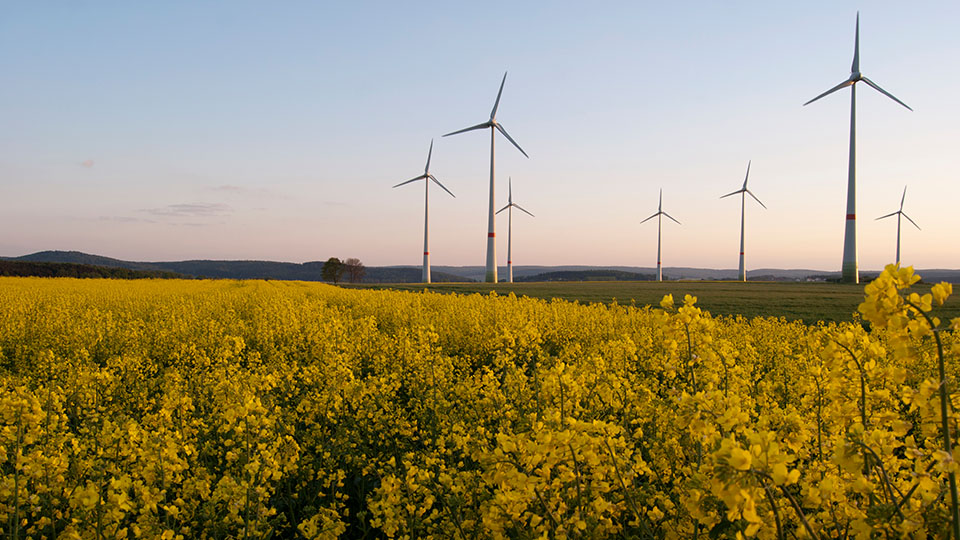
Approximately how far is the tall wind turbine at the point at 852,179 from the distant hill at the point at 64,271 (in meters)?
72.2

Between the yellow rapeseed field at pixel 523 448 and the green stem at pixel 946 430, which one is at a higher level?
the green stem at pixel 946 430

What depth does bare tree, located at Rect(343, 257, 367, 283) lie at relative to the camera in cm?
12962

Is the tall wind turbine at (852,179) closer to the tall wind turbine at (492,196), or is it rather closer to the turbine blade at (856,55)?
the turbine blade at (856,55)

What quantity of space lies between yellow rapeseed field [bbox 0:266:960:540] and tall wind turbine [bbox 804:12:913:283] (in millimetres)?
48305

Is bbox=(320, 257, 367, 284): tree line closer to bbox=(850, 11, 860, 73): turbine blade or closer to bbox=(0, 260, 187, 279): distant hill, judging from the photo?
bbox=(0, 260, 187, 279): distant hill

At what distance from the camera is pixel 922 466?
2.17 meters

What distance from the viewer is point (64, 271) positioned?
5956 cm

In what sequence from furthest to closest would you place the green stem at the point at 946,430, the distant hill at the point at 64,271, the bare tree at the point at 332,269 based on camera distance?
1. the bare tree at the point at 332,269
2. the distant hill at the point at 64,271
3. the green stem at the point at 946,430

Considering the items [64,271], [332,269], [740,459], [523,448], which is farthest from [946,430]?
[332,269]

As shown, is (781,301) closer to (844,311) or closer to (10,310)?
(844,311)

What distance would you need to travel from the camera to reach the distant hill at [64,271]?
185ft

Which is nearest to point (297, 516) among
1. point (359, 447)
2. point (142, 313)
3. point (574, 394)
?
point (359, 447)

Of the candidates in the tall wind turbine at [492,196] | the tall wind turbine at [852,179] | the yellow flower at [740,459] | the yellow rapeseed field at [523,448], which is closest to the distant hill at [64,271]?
the tall wind turbine at [492,196]

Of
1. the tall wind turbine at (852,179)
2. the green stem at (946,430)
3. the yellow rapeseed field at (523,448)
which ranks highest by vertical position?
the tall wind turbine at (852,179)
